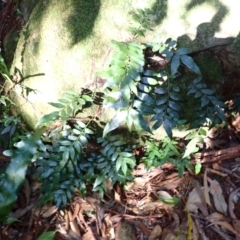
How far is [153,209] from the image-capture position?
1961 mm

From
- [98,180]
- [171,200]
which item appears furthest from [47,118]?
[171,200]

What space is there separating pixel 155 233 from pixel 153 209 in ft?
0.42

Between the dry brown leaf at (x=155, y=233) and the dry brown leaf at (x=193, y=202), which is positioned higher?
the dry brown leaf at (x=193, y=202)

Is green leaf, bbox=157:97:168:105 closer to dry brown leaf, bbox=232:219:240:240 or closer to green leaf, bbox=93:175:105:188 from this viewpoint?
green leaf, bbox=93:175:105:188

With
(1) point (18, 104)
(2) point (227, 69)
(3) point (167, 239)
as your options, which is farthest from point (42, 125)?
(2) point (227, 69)

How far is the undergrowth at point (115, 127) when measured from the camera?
1.64 metres

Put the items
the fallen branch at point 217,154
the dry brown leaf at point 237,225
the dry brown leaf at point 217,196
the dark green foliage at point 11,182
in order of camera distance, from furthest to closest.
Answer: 1. the fallen branch at point 217,154
2. the dry brown leaf at point 217,196
3. the dry brown leaf at point 237,225
4. the dark green foliage at point 11,182

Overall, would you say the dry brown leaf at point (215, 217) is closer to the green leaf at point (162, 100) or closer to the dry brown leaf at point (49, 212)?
the green leaf at point (162, 100)

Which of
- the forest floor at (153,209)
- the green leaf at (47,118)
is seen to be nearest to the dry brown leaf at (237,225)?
the forest floor at (153,209)

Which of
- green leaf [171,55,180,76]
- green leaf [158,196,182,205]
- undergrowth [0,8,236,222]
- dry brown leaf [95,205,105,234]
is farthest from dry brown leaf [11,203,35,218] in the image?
green leaf [171,55,180,76]

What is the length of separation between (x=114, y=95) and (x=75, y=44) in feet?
1.20

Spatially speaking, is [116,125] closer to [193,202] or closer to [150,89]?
[150,89]

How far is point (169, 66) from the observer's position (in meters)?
1.76

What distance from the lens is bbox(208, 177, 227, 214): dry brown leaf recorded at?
1.95 metres
